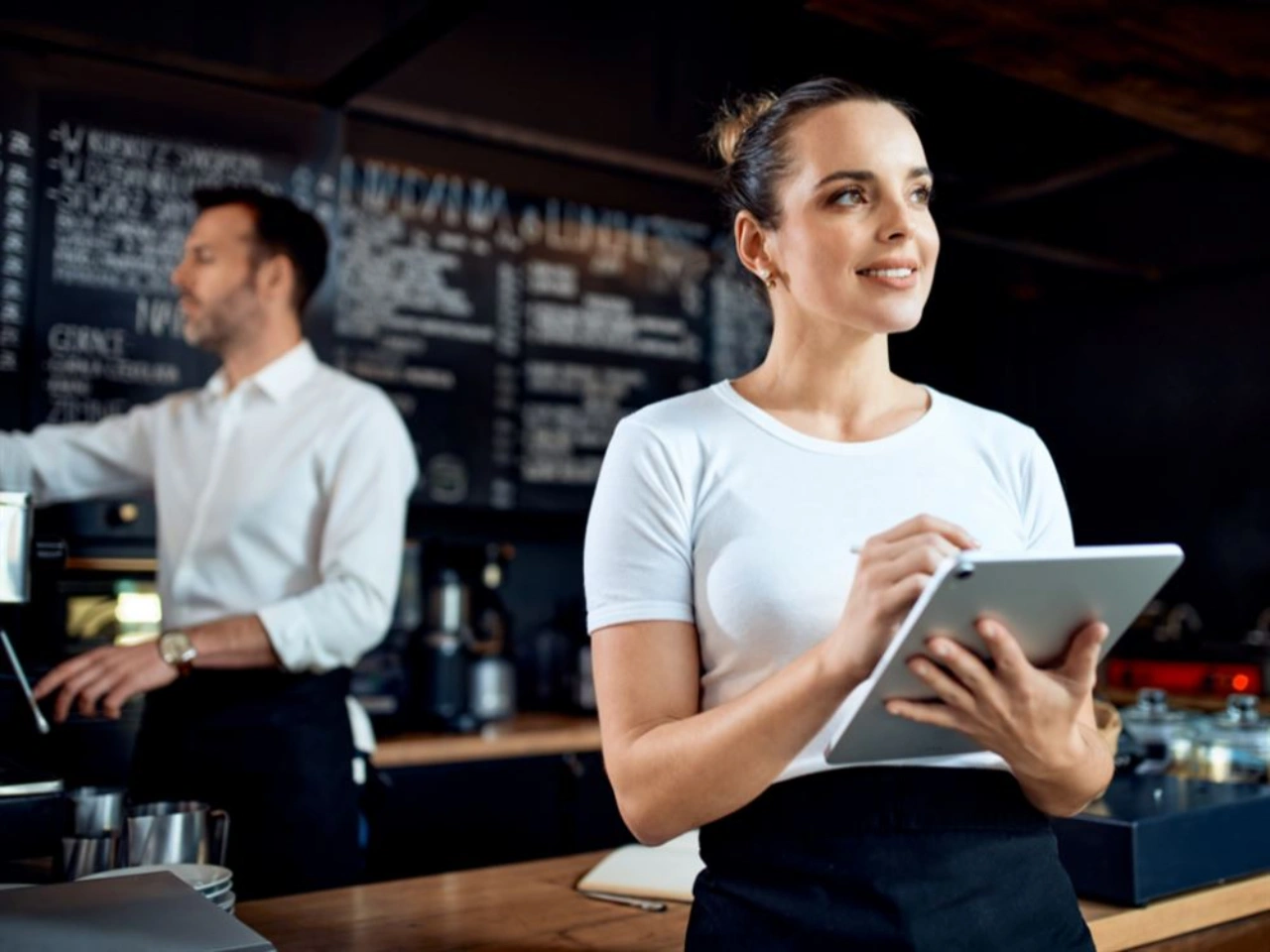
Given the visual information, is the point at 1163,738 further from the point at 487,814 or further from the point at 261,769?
the point at 487,814

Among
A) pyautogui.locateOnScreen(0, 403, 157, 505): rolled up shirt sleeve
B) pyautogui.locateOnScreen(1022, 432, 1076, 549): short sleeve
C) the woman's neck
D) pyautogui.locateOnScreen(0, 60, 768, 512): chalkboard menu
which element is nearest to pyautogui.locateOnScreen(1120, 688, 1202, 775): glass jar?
pyautogui.locateOnScreen(1022, 432, 1076, 549): short sleeve

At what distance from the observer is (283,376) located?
2.37m

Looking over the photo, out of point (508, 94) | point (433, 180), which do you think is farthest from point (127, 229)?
point (508, 94)

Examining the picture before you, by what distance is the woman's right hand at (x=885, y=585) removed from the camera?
87 centimetres

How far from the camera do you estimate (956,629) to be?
0.89m

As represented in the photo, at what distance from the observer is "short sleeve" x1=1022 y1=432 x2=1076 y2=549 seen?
1.18 meters

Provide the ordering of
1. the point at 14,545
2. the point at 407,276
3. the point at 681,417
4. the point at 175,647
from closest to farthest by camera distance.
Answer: the point at 681,417 → the point at 14,545 → the point at 175,647 → the point at 407,276

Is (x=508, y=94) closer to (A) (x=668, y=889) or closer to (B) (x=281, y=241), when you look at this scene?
(B) (x=281, y=241)

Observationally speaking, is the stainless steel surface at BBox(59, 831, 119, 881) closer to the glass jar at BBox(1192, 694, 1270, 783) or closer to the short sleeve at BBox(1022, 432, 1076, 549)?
the short sleeve at BBox(1022, 432, 1076, 549)

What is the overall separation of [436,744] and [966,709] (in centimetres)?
219

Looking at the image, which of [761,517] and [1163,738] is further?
[1163,738]

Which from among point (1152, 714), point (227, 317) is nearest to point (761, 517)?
point (1152, 714)

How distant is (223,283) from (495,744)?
1266 mm

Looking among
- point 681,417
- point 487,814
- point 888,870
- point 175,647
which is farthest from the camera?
point 487,814
